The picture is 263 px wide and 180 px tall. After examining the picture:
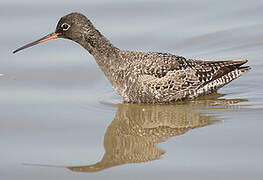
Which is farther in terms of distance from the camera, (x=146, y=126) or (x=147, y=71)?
(x=147, y=71)

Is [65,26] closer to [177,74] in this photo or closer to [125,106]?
[125,106]

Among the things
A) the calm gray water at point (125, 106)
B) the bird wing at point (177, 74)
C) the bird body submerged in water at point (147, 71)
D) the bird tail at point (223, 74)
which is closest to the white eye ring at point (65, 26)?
the bird body submerged in water at point (147, 71)

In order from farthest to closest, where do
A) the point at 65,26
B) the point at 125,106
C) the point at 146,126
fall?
the point at 65,26
the point at 125,106
the point at 146,126

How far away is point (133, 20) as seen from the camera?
14.2 m

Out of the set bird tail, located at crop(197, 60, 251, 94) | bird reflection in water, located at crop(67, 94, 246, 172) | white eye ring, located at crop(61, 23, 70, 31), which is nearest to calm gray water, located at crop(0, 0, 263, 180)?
bird reflection in water, located at crop(67, 94, 246, 172)

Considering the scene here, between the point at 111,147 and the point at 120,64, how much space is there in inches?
94.6

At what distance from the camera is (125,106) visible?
11.0 metres

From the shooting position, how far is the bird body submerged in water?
1112 cm

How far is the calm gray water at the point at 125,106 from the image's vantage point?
27.5ft

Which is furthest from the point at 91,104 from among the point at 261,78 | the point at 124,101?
the point at 261,78

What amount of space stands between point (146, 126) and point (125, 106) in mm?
1136

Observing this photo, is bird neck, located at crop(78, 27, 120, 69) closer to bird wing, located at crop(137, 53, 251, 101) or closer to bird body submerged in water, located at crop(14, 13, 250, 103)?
bird body submerged in water, located at crop(14, 13, 250, 103)

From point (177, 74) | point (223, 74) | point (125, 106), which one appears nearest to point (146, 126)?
point (125, 106)

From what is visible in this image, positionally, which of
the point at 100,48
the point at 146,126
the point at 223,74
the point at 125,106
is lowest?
the point at 146,126
